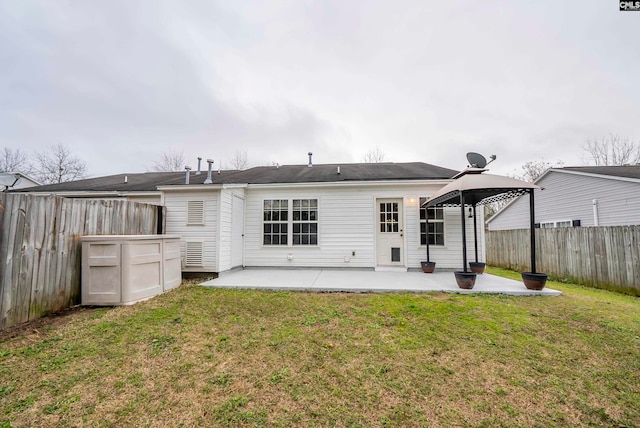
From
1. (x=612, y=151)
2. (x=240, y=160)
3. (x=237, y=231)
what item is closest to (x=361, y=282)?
(x=237, y=231)

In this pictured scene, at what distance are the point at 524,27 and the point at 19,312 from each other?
13.2 metres

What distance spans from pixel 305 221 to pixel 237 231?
6.70 feet

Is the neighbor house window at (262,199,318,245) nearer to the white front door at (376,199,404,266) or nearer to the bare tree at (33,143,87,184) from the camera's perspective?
the white front door at (376,199,404,266)

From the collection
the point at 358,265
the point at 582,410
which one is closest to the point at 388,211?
the point at 358,265

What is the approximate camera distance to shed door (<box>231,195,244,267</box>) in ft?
23.0

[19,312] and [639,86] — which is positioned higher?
[639,86]

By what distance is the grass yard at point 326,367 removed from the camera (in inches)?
72.1

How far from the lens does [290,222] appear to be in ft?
25.1

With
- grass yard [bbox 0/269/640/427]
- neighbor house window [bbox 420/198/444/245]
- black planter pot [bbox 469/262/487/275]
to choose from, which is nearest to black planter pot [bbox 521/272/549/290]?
grass yard [bbox 0/269/640/427]

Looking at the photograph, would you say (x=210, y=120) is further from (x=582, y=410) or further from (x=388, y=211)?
(x=582, y=410)

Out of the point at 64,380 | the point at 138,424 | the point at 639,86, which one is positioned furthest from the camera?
the point at 639,86

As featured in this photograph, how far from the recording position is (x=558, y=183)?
1055 centimetres

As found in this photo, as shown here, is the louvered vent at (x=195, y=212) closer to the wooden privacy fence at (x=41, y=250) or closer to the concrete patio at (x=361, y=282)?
the concrete patio at (x=361, y=282)

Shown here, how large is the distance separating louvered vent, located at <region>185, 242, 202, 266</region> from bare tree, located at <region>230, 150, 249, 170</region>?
56.2 feet
